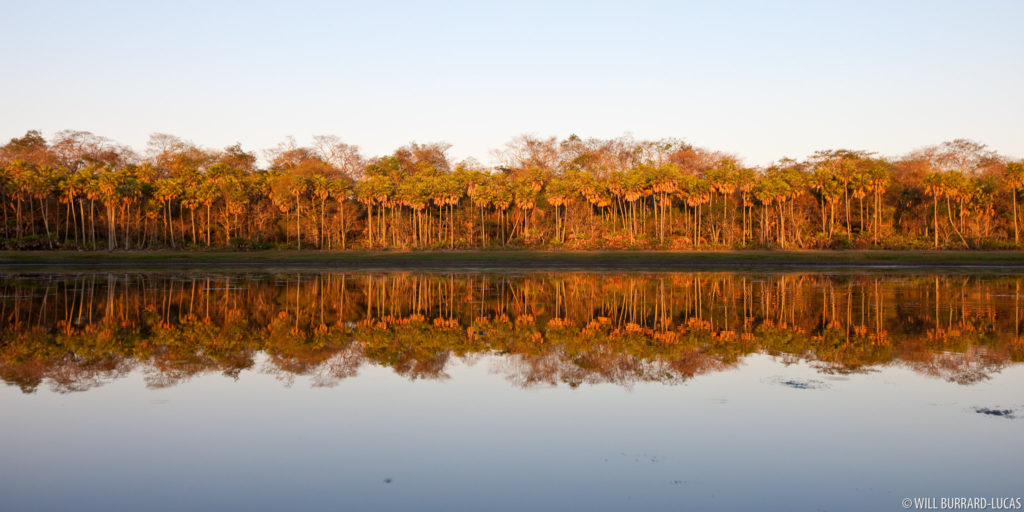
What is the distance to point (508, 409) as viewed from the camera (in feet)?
34.6

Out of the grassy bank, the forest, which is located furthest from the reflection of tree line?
the forest

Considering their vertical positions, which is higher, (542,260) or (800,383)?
(542,260)

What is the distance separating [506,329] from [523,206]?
174 ft

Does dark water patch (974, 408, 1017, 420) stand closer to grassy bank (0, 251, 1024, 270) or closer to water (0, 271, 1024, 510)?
water (0, 271, 1024, 510)

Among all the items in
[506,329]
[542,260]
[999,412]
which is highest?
[542,260]

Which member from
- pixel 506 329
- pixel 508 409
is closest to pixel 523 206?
pixel 506 329

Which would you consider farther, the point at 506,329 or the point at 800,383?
the point at 506,329

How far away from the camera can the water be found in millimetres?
7328

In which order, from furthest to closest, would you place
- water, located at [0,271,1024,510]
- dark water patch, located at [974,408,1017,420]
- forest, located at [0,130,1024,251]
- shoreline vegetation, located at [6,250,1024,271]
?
1. forest, located at [0,130,1024,251]
2. shoreline vegetation, located at [6,250,1024,271]
3. dark water patch, located at [974,408,1017,420]
4. water, located at [0,271,1024,510]

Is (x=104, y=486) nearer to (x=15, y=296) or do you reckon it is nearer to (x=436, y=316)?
(x=436, y=316)

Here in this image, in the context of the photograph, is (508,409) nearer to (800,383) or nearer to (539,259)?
(800,383)

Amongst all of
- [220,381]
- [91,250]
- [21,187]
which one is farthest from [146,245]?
[220,381]

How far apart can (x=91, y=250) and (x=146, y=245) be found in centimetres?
662

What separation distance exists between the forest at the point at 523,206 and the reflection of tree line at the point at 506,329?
36.9 m
